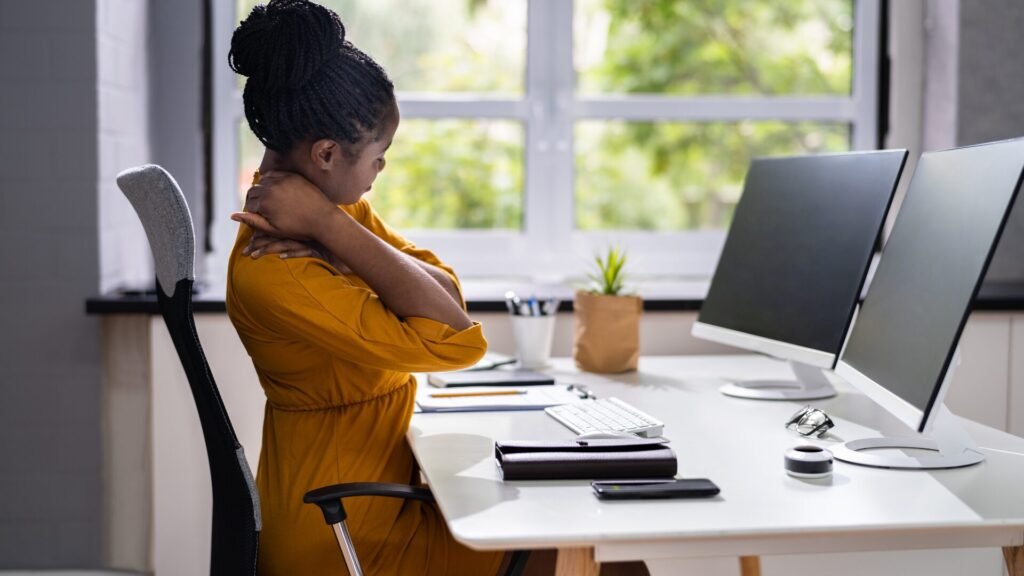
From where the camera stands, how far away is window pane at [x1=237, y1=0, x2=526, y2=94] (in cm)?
305

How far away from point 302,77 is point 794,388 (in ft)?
3.61

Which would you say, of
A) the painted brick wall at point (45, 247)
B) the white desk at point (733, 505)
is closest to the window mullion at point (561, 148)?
the painted brick wall at point (45, 247)

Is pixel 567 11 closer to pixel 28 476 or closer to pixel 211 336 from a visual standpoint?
pixel 211 336

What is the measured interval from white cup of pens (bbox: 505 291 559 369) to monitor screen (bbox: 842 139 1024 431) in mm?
716

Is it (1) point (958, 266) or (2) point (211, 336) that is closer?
(1) point (958, 266)

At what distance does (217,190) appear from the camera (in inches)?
120

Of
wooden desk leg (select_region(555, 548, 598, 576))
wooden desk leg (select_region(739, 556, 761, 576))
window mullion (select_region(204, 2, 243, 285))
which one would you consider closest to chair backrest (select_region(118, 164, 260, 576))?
wooden desk leg (select_region(555, 548, 598, 576))

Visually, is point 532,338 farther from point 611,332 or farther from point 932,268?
point 932,268

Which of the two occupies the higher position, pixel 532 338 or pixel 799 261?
pixel 799 261

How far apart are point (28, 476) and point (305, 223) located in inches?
54.9

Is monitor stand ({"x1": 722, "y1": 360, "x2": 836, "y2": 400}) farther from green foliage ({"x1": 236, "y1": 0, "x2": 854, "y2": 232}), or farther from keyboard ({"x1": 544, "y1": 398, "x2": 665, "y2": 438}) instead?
green foliage ({"x1": 236, "y1": 0, "x2": 854, "y2": 232})

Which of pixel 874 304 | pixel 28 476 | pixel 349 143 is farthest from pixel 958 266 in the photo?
pixel 28 476

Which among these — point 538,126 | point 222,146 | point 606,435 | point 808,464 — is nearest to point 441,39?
point 538,126

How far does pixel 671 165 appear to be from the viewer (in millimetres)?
3189
